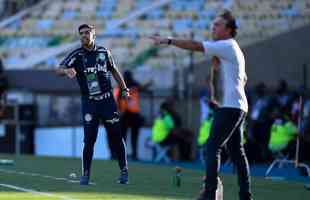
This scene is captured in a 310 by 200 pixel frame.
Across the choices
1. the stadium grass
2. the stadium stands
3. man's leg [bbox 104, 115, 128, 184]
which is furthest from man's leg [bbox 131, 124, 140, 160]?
man's leg [bbox 104, 115, 128, 184]

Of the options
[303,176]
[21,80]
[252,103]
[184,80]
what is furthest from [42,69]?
[303,176]

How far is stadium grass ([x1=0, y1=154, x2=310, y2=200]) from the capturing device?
1217 cm

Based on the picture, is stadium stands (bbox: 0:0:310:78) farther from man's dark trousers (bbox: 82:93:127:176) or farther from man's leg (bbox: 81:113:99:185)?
man's leg (bbox: 81:113:99:185)

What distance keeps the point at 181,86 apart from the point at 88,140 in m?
12.3

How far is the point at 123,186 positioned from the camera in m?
13.5

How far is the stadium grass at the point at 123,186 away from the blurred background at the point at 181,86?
460cm

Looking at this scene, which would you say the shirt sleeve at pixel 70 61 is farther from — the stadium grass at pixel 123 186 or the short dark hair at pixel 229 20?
the short dark hair at pixel 229 20

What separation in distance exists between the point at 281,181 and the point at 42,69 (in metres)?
13.6

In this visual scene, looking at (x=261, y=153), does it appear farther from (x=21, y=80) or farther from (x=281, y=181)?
(x=21, y=80)

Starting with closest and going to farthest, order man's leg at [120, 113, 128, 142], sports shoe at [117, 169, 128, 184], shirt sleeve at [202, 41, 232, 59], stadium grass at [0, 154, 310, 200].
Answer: shirt sleeve at [202, 41, 232, 59]
stadium grass at [0, 154, 310, 200]
sports shoe at [117, 169, 128, 184]
man's leg at [120, 113, 128, 142]

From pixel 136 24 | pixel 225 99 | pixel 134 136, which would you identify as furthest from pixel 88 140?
pixel 136 24

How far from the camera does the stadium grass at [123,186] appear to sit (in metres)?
12.2

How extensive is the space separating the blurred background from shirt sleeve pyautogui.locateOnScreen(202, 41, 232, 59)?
9554 mm

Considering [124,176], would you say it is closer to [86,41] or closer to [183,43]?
[86,41]
